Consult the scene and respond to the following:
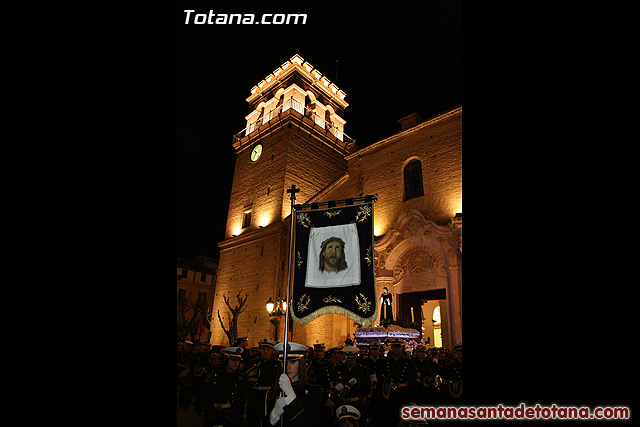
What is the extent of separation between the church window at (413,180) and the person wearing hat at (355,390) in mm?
11143

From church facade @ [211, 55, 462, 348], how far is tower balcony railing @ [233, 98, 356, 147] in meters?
0.09

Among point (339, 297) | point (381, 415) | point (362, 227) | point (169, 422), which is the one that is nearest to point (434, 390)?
point (381, 415)

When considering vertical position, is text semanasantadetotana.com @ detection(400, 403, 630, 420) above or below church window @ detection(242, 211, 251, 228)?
below

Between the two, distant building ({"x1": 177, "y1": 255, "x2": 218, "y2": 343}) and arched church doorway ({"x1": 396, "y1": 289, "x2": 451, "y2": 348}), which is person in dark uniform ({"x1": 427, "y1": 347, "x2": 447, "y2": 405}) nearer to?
arched church doorway ({"x1": 396, "y1": 289, "x2": 451, "y2": 348})

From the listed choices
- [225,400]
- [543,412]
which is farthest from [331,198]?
[543,412]

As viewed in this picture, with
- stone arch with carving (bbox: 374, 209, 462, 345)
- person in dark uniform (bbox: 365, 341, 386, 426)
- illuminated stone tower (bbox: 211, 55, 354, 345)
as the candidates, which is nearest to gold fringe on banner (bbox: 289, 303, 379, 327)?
person in dark uniform (bbox: 365, 341, 386, 426)

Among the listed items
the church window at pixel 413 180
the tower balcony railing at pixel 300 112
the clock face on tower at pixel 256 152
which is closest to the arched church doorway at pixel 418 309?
the church window at pixel 413 180

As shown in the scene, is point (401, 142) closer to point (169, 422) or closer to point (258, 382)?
point (258, 382)

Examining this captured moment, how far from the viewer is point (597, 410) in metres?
1.86

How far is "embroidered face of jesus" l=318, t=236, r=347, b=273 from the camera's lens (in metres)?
5.79

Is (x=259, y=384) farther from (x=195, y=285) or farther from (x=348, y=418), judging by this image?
(x=195, y=285)

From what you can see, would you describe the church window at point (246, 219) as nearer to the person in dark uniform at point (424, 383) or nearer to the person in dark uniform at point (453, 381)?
the person in dark uniform at point (424, 383)

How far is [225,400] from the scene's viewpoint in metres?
5.29

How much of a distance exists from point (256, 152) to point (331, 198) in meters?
7.97
